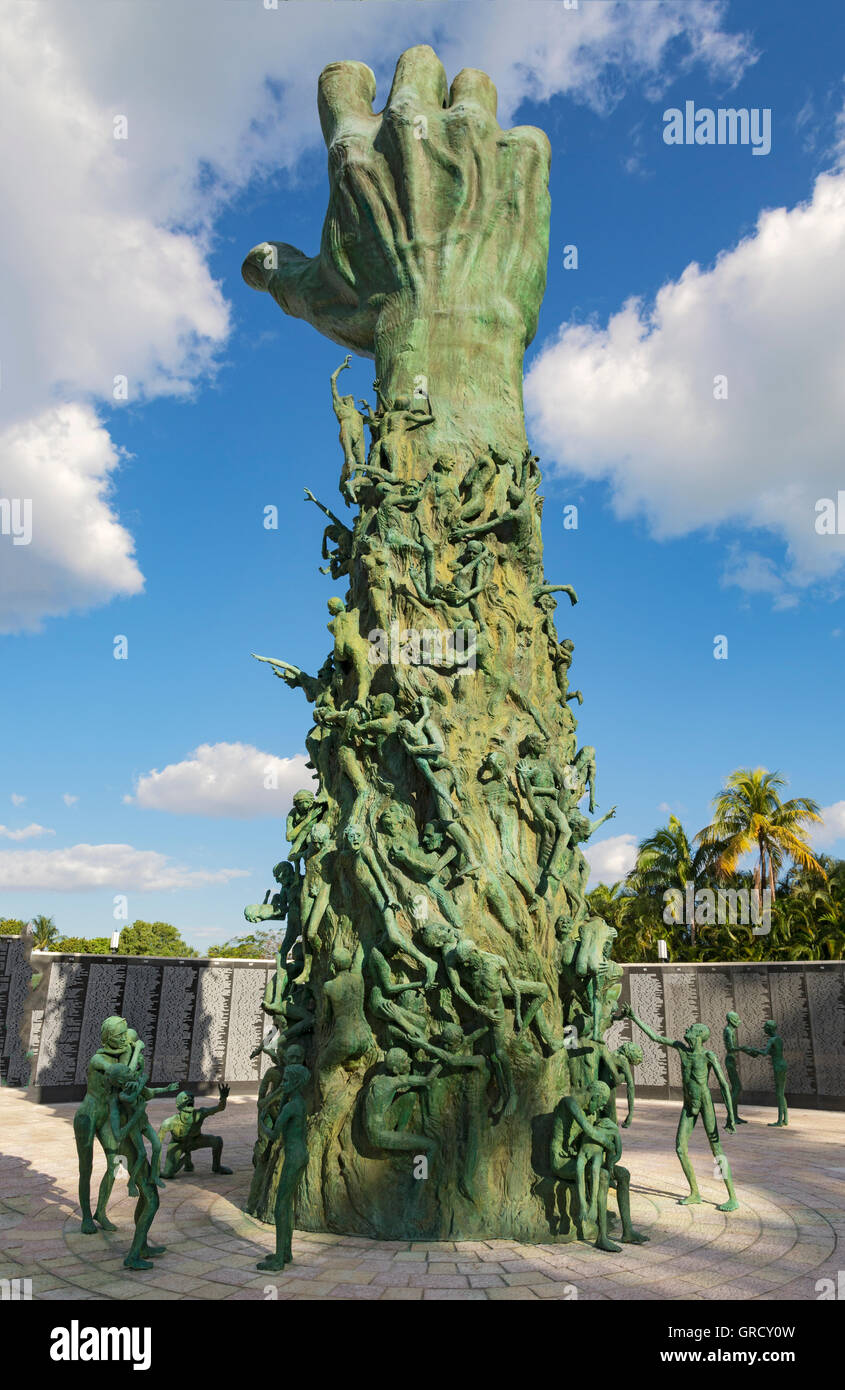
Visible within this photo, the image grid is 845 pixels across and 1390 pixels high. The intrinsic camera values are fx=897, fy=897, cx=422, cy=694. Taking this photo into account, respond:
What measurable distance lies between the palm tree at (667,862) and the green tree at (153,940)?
1250 inches

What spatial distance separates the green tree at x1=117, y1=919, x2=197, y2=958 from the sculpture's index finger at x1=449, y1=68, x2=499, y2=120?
48254mm

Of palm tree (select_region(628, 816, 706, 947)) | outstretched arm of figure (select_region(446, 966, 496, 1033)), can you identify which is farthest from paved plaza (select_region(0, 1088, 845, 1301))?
palm tree (select_region(628, 816, 706, 947))

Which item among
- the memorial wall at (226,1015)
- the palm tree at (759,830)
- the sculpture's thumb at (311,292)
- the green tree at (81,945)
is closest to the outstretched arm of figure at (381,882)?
the sculpture's thumb at (311,292)

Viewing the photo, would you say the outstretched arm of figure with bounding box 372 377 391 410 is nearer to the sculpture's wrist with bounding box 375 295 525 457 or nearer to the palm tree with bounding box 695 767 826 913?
the sculpture's wrist with bounding box 375 295 525 457

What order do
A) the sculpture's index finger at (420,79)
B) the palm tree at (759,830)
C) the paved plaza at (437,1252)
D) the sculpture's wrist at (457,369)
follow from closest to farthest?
the paved plaza at (437,1252) < the sculpture's wrist at (457,369) < the sculpture's index finger at (420,79) < the palm tree at (759,830)

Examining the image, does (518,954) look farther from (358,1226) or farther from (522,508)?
(522,508)

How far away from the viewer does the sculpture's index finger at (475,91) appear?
12.7 metres

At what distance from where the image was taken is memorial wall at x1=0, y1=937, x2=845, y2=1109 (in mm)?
16422

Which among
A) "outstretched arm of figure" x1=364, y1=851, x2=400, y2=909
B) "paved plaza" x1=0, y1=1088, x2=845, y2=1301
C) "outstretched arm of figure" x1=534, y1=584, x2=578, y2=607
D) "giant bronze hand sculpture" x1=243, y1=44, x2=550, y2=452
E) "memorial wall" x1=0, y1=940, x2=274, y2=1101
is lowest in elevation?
"paved plaza" x1=0, y1=1088, x2=845, y2=1301

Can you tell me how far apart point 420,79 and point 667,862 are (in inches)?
1053

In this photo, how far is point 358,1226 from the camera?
8305 millimetres

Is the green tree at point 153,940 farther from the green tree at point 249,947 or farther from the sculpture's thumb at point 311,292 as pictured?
the sculpture's thumb at point 311,292

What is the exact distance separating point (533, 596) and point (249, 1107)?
11.4 metres
